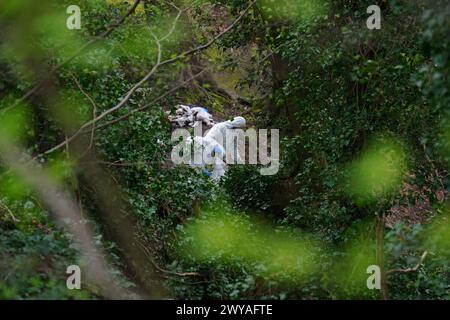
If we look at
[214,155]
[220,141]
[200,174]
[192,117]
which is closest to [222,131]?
[220,141]

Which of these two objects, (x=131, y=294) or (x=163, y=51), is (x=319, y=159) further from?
(x=131, y=294)

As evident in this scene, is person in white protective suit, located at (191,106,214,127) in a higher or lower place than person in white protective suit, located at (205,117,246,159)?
higher

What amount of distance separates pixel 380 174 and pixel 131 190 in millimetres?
2870

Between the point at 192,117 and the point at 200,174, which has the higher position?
the point at 192,117

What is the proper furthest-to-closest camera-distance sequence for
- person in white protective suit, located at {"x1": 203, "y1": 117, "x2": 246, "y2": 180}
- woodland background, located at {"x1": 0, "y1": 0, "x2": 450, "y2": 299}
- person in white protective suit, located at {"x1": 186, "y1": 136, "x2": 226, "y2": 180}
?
person in white protective suit, located at {"x1": 203, "y1": 117, "x2": 246, "y2": 180} → person in white protective suit, located at {"x1": 186, "y1": 136, "x2": 226, "y2": 180} → woodland background, located at {"x1": 0, "y1": 0, "x2": 450, "y2": 299}

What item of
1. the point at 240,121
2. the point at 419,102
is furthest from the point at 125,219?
the point at 240,121

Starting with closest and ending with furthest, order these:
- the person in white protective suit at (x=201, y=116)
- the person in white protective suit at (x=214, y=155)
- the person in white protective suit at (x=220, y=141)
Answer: the person in white protective suit at (x=214, y=155)
the person in white protective suit at (x=220, y=141)
the person in white protective suit at (x=201, y=116)

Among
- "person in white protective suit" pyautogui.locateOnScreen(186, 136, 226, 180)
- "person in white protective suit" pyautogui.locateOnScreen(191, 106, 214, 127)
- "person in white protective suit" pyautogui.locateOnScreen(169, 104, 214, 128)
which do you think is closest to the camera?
"person in white protective suit" pyautogui.locateOnScreen(186, 136, 226, 180)

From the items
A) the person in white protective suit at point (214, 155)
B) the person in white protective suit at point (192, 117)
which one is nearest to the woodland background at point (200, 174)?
the person in white protective suit at point (214, 155)

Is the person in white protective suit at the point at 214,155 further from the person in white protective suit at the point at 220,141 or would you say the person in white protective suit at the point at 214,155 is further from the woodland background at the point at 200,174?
the woodland background at the point at 200,174

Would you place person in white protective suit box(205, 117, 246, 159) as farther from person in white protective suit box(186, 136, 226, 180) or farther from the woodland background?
the woodland background

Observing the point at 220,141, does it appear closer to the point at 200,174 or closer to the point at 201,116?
the point at 201,116

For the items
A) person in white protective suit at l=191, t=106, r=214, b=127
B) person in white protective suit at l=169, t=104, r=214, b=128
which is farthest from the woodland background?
person in white protective suit at l=191, t=106, r=214, b=127

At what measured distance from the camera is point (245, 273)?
775 cm
